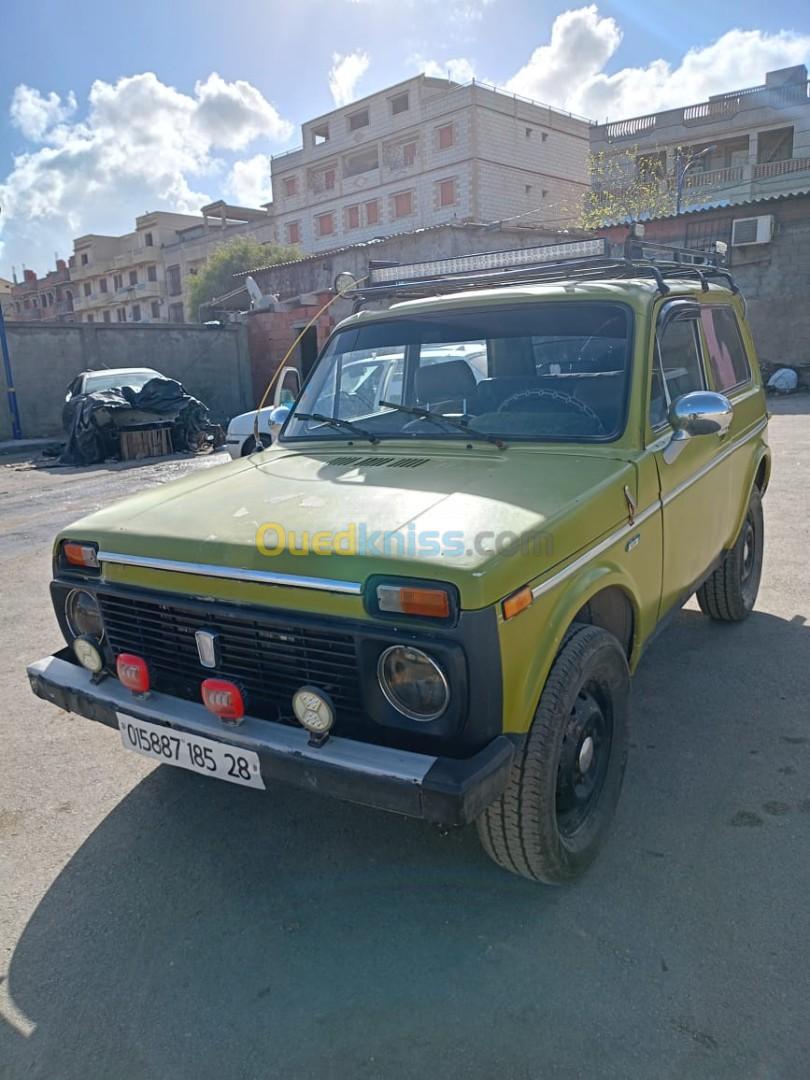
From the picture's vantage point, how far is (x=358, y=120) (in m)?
50.6

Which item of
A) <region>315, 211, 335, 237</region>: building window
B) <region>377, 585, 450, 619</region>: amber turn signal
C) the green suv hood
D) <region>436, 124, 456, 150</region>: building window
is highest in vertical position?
<region>436, 124, 456, 150</region>: building window

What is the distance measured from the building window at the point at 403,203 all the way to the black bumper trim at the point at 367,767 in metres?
49.3

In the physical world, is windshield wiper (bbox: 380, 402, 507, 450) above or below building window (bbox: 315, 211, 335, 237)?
below

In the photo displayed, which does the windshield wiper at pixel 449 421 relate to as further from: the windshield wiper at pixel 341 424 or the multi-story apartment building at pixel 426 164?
the multi-story apartment building at pixel 426 164

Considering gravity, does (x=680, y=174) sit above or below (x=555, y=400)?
above

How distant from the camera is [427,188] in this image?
46.0 m

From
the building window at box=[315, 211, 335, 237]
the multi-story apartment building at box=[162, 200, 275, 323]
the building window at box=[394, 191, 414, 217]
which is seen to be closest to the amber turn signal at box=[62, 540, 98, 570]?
the building window at box=[394, 191, 414, 217]

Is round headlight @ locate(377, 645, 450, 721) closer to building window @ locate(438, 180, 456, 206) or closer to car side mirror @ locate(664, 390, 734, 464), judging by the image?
car side mirror @ locate(664, 390, 734, 464)

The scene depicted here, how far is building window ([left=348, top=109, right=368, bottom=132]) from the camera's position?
5012 centimetres

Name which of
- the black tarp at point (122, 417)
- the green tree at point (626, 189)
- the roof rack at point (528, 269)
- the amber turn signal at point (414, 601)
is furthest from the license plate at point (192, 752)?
the green tree at point (626, 189)

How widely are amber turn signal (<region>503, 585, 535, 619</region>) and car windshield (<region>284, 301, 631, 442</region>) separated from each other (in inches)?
40.9

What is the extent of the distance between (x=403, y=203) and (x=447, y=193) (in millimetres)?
3453

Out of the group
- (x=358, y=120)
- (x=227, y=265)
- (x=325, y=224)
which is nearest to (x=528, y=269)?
(x=227, y=265)

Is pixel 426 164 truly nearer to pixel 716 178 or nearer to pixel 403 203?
pixel 403 203
